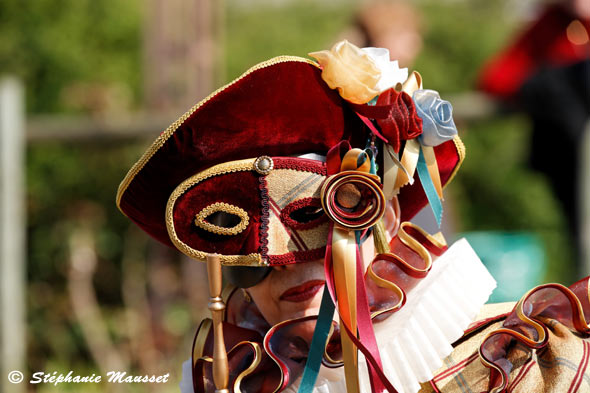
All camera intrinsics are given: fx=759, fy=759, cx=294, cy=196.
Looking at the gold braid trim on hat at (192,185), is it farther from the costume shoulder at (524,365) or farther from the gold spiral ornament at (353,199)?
the costume shoulder at (524,365)

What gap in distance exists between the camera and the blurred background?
3643mm

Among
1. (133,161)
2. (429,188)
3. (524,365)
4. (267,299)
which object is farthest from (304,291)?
(133,161)

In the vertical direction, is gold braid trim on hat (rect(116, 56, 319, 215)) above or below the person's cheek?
above

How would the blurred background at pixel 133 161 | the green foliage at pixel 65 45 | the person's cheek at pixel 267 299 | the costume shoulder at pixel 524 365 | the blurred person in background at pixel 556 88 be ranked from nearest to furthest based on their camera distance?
1. the costume shoulder at pixel 524 365
2. the person's cheek at pixel 267 299
3. the blurred person in background at pixel 556 88
4. the blurred background at pixel 133 161
5. the green foliage at pixel 65 45

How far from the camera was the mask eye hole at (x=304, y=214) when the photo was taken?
1.32 metres

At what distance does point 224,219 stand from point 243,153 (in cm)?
12

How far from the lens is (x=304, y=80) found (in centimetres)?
131

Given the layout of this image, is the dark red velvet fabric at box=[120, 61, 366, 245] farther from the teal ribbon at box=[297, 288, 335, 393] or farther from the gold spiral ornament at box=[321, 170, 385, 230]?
the teal ribbon at box=[297, 288, 335, 393]

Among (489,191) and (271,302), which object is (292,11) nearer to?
(489,191)

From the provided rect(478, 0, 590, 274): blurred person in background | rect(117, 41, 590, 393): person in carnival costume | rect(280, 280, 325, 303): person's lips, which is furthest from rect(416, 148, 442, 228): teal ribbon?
rect(478, 0, 590, 274): blurred person in background

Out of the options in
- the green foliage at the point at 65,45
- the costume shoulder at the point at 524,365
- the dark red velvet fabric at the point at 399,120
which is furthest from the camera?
the green foliage at the point at 65,45

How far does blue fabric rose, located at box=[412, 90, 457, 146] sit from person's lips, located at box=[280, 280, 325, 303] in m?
0.34

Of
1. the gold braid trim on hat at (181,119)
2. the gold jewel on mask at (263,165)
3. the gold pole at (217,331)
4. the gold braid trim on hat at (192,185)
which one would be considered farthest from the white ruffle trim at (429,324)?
the gold braid trim on hat at (181,119)

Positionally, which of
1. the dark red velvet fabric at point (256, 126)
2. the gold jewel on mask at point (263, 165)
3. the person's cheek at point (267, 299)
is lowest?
the person's cheek at point (267, 299)
